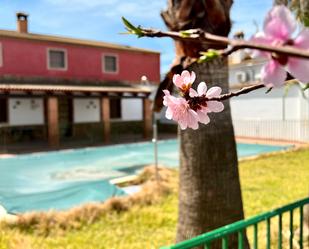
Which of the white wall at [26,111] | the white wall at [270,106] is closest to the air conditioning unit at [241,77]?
the white wall at [270,106]

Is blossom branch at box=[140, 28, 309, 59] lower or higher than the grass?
higher

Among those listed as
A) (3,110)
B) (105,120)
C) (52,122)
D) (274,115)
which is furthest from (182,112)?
(274,115)

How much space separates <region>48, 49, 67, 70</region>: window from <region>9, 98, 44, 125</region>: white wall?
261 cm

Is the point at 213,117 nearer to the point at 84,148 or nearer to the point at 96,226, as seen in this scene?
the point at 96,226

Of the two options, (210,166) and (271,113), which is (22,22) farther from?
(210,166)

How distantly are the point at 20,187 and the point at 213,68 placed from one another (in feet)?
33.3

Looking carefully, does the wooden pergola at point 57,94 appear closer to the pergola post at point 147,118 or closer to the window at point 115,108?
the pergola post at point 147,118

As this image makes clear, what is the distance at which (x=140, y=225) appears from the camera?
260 inches

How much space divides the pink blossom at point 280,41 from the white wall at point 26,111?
22.4m

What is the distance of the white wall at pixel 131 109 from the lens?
26.6 meters

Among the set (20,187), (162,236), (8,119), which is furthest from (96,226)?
(8,119)

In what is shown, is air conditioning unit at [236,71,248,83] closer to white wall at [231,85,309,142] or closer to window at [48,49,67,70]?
white wall at [231,85,309,142]

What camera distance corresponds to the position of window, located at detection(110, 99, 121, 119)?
26.2m

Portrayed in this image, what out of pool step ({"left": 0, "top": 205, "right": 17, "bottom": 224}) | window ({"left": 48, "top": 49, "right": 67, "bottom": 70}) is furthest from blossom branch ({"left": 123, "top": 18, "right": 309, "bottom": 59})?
window ({"left": 48, "top": 49, "right": 67, "bottom": 70})
